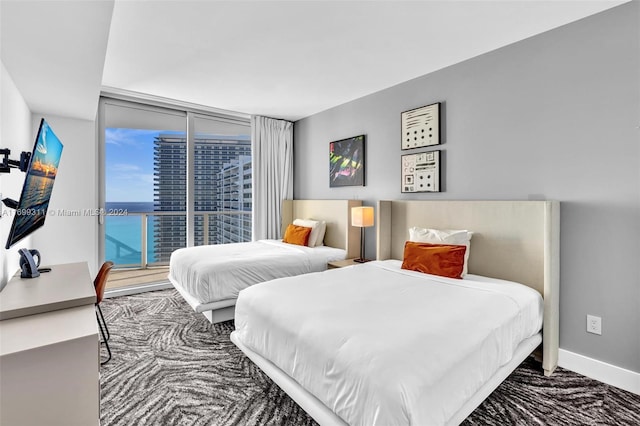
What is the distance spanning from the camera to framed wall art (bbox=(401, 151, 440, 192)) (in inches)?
130

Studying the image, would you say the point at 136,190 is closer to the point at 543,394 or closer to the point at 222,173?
the point at 222,173

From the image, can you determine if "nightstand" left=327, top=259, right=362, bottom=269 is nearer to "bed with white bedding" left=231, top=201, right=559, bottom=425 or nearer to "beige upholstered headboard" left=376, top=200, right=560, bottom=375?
"bed with white bedding" left=231, top=201, right=559, bottom=425

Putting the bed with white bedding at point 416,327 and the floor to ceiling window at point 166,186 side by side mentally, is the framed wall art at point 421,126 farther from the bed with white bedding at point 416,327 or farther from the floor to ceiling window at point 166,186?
the floor to ceiling window at point 166,186

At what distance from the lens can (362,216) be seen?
3.77m

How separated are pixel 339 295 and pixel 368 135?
2.55 metres

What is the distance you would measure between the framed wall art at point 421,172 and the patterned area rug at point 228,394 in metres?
1.79

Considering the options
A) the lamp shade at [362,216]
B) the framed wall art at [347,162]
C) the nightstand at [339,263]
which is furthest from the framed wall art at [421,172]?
the nightstand at [339,263]

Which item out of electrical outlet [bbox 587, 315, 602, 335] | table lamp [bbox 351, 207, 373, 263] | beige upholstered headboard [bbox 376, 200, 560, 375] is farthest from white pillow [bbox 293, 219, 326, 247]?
electrical outlet [bbox 587, 315, 602, 335]

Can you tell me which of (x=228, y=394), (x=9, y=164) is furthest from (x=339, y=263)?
(x=9, y=164)

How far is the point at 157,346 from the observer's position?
2773 mm

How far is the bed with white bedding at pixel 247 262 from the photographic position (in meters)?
3.03

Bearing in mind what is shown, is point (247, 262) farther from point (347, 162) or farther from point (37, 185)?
point (347, 162)

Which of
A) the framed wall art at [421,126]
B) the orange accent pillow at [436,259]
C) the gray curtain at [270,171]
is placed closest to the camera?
the orange accent pillow at [436,259]

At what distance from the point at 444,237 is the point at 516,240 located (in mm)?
564
